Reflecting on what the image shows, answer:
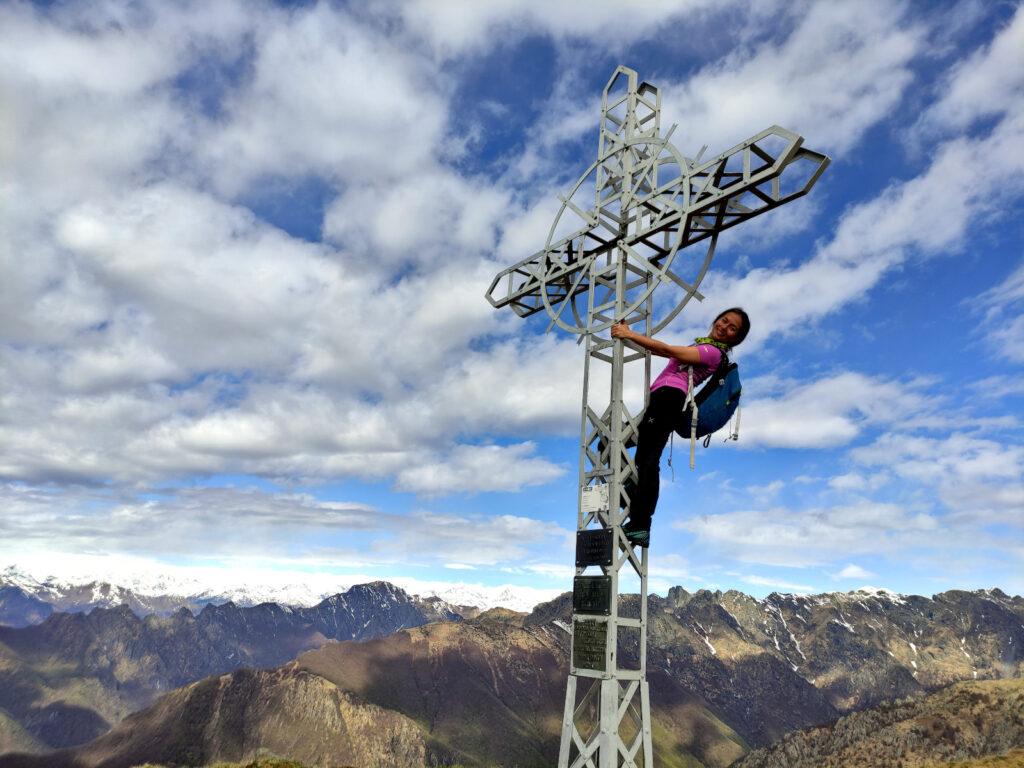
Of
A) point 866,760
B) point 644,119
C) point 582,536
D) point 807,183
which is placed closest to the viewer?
point 807,183

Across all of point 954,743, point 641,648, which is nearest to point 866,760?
point 954,743

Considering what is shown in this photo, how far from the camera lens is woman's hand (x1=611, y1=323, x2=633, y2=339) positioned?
15242mm

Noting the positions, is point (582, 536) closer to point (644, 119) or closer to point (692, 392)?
point (692, 392)

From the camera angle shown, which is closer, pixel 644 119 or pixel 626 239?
pixel 626 239

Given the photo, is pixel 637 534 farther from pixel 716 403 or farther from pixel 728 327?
pixel 728 327

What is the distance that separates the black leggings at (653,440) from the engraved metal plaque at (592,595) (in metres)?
1.37

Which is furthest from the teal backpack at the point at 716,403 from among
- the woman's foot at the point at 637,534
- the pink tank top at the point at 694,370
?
the woman's foot at the point at 637,534

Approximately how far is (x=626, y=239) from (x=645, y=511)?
6026 millimetres

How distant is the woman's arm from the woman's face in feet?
2.14

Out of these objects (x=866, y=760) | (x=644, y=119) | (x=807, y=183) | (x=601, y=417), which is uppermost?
(x=644, y=119)

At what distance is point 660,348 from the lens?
47.6 ft

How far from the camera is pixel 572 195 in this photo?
1838cm

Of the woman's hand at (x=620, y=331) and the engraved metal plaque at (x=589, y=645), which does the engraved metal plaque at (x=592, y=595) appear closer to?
the engraved metal plaque at (x=589, y=645)

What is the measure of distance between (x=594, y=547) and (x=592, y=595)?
968mm
